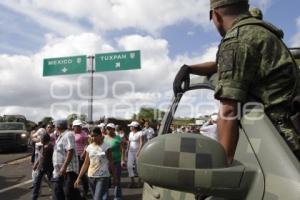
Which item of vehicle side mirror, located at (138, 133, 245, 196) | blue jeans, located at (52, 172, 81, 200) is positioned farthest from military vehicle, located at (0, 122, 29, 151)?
vehicle side mirror, located at (138, 133, 245, 196)

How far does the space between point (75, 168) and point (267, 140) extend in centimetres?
699

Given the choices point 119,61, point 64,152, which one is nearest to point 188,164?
point 64,152

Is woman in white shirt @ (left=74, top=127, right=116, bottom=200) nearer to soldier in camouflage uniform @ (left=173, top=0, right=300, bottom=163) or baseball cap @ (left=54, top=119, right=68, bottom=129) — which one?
baseball cap @ (left=54, top=119, right=68, bottom=129)

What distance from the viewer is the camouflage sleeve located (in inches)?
73.6

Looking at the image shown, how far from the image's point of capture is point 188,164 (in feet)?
5.58

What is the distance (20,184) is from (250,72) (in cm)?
1352

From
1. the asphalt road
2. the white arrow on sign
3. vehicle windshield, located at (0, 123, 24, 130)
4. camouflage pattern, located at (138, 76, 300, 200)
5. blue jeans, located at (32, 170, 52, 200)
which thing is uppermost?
the white arrow on sign

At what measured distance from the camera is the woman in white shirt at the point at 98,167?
8.45 metres

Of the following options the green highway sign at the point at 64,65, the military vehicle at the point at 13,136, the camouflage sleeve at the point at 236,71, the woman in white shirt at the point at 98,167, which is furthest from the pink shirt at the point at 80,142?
the green highway sign at the point at 64,65

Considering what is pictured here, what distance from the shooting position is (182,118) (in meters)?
3.02

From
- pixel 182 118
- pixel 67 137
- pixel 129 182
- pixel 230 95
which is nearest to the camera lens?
pixel 230 95

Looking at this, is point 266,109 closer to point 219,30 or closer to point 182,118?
point 219,30

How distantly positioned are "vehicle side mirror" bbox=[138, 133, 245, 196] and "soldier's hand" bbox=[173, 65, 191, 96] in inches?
38.7

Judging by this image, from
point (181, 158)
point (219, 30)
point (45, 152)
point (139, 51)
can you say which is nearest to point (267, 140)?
point (181, 158)
